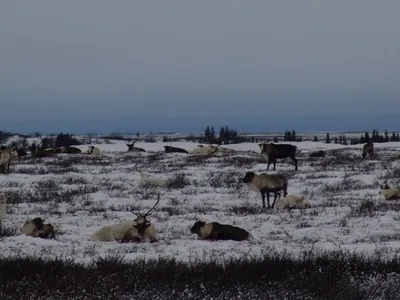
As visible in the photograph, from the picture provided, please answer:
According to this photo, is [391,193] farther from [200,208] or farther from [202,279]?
[202,279]

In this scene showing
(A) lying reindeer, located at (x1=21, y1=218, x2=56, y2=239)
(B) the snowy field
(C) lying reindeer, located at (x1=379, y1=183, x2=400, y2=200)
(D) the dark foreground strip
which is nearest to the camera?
(D) the dark foreground strip

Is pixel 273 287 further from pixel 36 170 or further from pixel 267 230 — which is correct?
pixel 36 170

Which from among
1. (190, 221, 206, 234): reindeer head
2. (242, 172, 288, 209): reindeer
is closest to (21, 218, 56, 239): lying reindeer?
(190, 221, 206, 234): reindeer head

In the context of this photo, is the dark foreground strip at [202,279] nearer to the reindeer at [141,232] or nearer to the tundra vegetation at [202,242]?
the tundra vegetation at [202,242]

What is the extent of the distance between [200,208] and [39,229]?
5.03 metres

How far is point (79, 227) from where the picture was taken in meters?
12.8

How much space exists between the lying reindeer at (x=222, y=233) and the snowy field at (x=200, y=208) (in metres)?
0.20

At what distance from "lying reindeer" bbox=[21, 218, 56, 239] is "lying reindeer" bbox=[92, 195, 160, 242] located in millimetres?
762

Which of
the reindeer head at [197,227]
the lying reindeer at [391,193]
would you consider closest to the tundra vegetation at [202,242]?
the reindeer head at [197,227]

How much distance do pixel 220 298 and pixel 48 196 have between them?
38.2ft

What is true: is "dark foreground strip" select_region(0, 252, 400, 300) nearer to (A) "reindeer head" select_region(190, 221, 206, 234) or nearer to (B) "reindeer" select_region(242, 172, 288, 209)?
(A) "reindeer head" select_region(190, 221, 206, 234)

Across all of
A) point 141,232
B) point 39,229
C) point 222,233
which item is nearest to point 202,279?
point 141,232

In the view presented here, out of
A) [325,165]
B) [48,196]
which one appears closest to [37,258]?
[48,196]

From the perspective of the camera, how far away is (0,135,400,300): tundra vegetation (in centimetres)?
724
